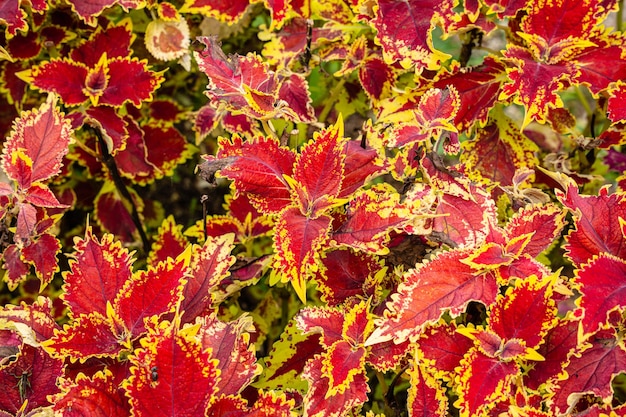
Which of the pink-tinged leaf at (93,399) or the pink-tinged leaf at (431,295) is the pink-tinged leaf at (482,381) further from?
the pink-tinged leaf at (93,399)

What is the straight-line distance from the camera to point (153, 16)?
132cm

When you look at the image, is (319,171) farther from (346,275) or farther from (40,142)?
(40,142)

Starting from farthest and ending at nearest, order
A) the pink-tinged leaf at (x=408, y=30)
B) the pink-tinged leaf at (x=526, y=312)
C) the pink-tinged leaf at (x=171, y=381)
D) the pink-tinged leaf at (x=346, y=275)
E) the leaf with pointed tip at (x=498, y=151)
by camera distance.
→ 1. the leaf with pointed tip at (x=498, y=151)
2. the pink-tinged leaf at (x=408, y=30)
3. the pink-tinged leaf at (x=346, y=275)
4. the pink-tinged leaf at (x=526, y=312)
5. the pink-tinged leaf at (x=171, y=381)

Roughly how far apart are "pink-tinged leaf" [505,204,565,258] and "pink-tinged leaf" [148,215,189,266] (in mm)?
607

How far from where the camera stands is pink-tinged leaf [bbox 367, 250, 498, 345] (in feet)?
2.64

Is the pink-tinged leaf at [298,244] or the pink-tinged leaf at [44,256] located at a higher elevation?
the pink-tinged leaf at [298,244]

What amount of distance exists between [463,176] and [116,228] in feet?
2.65

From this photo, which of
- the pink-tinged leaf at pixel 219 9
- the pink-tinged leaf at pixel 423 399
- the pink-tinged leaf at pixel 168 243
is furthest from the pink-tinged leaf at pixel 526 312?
the pink-tinged leaf at pixel 219 9

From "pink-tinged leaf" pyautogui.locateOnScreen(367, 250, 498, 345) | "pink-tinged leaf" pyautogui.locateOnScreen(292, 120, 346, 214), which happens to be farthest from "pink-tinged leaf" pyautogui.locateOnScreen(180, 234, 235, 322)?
"pink-tinged leaf" pyautogui.locateOnScreen(367, 250, 498, 345)

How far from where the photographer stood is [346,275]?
38.4 inches

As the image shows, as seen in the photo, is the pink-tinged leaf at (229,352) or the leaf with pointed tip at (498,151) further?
the leaf with pointed tip at (498,151)

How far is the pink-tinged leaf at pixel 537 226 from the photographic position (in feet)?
2.95

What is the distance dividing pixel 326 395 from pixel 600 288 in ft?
1.15

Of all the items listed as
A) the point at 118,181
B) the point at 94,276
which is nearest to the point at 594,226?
the point at 94,276
